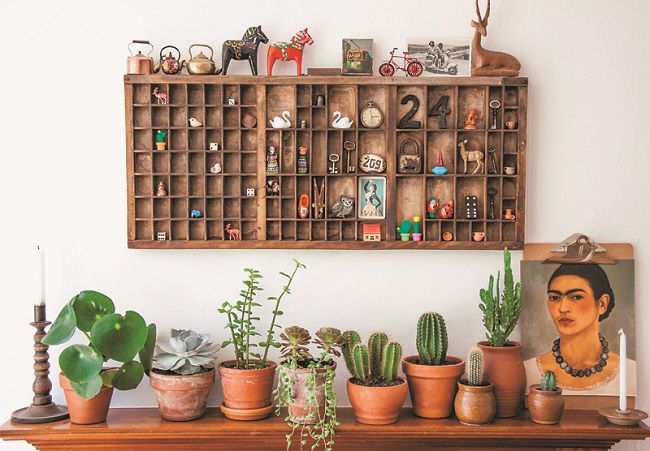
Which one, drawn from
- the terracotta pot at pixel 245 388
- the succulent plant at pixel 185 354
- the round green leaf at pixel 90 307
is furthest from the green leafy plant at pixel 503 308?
the round green leaf at pixel 90 307

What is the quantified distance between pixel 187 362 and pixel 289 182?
69 centimetres

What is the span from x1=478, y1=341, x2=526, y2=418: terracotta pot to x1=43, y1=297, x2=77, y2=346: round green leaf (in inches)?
51.5

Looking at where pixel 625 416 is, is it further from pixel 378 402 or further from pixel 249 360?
pixel 249 360

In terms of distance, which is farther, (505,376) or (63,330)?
(505,376)

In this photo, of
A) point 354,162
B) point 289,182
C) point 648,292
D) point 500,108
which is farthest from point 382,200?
point 648,292

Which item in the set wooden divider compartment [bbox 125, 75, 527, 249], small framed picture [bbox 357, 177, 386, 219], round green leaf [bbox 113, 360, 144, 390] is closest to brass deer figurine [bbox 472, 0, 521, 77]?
wooden divider compartment [bbox 125, 75, 527, 249]

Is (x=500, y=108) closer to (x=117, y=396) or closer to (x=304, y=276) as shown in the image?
(x=304, y=276)

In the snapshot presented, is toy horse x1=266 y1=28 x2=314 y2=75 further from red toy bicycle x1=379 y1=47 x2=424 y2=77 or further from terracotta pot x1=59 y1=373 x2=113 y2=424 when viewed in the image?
terracotta pot x1=59 y1=373 x2=113 y2=424

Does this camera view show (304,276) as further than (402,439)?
Yes

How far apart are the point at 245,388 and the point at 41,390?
26.7 inches

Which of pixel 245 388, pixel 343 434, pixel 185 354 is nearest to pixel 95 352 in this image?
pixel 185 354

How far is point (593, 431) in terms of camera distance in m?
2.20

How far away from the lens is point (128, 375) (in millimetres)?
2273

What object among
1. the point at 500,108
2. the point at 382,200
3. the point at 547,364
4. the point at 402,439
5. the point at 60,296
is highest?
the point at 500,108
